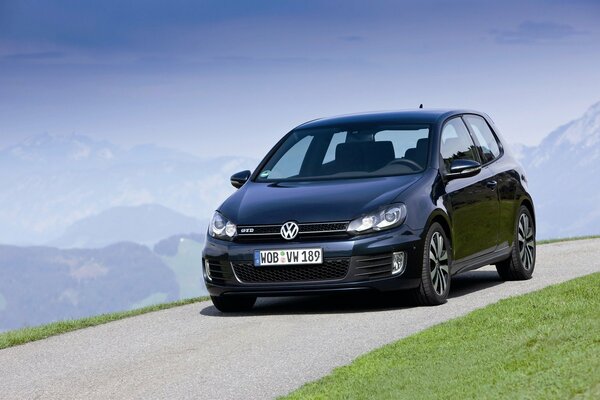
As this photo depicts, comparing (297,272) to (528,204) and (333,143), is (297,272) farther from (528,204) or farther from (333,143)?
(528,204)

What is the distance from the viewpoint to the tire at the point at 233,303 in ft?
38.5

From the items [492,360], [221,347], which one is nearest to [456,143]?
[221,347]

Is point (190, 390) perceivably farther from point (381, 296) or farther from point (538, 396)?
point (381, 296)

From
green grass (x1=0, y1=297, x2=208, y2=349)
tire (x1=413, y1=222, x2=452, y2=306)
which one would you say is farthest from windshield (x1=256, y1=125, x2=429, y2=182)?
green grass (x1=0, y1=297, x2=208, y2=349)

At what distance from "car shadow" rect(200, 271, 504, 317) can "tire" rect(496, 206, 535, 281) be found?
17cm

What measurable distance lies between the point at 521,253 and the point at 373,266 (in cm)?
A: 286

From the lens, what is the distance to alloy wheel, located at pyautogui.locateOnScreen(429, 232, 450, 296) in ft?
36.3

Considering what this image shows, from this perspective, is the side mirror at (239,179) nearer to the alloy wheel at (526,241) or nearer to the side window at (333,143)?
the side window at (333,143)

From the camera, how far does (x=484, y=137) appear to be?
1316cm

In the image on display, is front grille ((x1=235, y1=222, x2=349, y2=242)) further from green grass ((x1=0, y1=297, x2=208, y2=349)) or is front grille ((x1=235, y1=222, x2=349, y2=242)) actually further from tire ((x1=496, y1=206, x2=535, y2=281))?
tire ((x1=496, y1=206, x2=535, y2=281))

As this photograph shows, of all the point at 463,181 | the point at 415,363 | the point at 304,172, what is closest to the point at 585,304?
the point at 415,363

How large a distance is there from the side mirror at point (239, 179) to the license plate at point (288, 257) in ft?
4.80

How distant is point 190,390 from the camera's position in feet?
26.6

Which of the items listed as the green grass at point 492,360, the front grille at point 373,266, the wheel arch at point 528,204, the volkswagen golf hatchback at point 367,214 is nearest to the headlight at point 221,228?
the volkswagen golf hatchback at point 367,214
